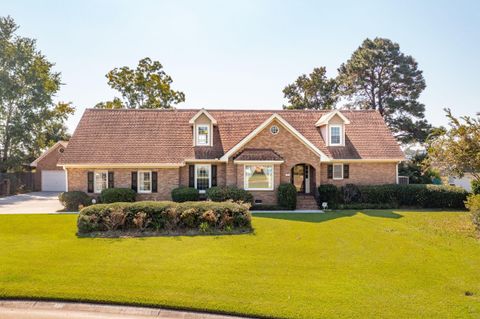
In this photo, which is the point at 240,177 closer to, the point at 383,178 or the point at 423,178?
the point at 383,178

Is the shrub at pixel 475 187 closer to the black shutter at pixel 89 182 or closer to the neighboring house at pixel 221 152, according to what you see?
the neighboring house at pixel 221 152

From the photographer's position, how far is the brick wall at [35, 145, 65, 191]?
38.4 meters

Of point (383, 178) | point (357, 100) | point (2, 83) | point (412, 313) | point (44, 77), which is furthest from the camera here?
point (357, 100)

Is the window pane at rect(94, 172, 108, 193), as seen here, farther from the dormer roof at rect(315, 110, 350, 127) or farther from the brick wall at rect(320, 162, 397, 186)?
the dormer roof at rect(315, 110, 350, 127)

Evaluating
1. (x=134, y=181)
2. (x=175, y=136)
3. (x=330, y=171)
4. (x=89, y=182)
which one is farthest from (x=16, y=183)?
(x=330, y=171)

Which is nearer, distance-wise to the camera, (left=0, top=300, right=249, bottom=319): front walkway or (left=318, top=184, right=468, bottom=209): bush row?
(left=0, top=300, right=249, bottom=319): front walkway

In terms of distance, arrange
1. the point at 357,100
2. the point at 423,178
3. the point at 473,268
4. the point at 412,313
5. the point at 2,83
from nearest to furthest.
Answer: the point at 412,313 < the point at 473,268 < the point at 423,178 < the point at 2,83 < the point at 357,100

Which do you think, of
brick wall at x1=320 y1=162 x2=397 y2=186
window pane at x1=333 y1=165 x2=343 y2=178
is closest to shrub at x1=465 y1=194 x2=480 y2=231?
brick wall at x1=320 y1=162 x2=397 y2=186

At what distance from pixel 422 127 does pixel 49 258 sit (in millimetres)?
43582

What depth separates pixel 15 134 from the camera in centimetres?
3928

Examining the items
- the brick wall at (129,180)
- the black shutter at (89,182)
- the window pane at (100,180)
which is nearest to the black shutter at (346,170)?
the brick wall at (129,180)

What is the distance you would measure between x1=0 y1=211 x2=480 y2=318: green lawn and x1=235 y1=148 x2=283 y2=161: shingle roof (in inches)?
303

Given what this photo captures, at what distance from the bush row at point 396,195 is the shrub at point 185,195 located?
8454mm

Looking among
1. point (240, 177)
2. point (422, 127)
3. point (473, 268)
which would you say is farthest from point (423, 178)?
point (473, 268)
